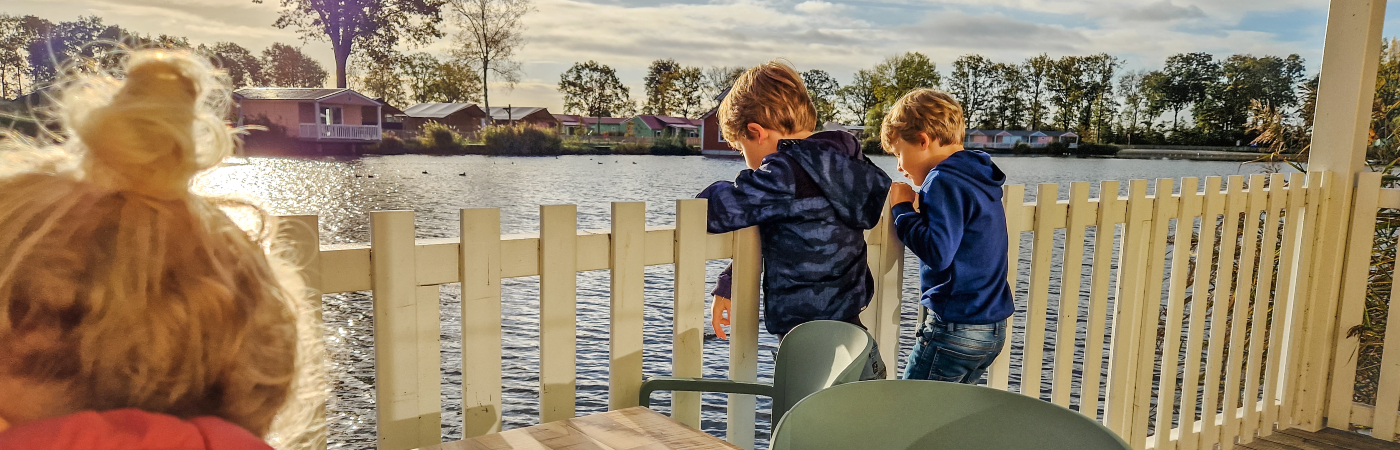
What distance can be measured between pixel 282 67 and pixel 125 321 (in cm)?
1468

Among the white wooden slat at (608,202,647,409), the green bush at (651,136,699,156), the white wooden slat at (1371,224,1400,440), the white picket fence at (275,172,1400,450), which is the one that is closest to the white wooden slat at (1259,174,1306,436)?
the white picket fence at (275,172,1400,450)

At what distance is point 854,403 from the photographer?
80 centimetres

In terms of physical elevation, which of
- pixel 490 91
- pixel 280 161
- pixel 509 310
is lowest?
pixel 509 310

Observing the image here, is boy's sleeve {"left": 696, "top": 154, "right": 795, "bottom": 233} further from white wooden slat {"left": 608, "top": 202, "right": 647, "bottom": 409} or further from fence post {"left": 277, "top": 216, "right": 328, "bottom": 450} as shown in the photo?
fence post {"left": 277, "top": 216, "right": 328, "bottom": 450}

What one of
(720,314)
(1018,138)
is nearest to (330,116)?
(1018,138)

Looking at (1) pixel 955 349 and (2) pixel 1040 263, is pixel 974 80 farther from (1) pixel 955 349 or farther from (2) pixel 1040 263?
(1) pixel 955 349

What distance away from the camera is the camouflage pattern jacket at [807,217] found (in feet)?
4.98

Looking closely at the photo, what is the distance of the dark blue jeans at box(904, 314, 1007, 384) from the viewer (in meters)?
1.69

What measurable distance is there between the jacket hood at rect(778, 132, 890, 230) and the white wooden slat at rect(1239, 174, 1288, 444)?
66.0 inches

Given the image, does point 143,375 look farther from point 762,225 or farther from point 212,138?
point 762,225

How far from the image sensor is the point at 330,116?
577 inches

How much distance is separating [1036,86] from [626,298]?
14.1 metres

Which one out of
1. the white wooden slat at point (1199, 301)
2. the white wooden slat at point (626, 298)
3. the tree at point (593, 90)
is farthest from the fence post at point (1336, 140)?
the tree at point (593, 90)

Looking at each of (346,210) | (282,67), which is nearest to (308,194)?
(346,210)
